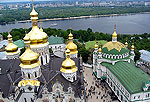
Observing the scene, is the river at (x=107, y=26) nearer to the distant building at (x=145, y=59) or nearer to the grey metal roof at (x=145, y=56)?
the grey metal roof at (x=145, y=56)

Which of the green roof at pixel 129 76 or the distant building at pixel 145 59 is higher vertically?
the green roof at pixel 129 76

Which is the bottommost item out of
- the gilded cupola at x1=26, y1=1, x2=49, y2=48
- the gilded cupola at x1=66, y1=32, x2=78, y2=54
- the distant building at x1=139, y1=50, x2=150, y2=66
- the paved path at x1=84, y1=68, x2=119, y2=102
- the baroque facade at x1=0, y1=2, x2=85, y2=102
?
the paved path at x1=84, y1=68, x2=119, y2=102

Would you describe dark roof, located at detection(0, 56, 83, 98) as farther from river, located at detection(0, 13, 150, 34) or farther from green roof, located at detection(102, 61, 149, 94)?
river, located at detection(0, 13, 150, 34)

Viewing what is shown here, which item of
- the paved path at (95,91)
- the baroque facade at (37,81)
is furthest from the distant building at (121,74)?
the baroque facade at (37,81)

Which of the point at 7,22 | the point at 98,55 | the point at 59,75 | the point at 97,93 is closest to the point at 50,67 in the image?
the point at 59,75

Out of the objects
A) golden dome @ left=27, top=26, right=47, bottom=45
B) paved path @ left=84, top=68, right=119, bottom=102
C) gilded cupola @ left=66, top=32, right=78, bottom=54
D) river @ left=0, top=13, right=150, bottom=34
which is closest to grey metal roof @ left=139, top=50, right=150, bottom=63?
paved path @ left=84, top=68, right=119, bottom=102

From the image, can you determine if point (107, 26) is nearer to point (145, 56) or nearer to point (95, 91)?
point (145, 56)

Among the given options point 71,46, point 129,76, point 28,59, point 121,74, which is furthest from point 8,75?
point 129,76
